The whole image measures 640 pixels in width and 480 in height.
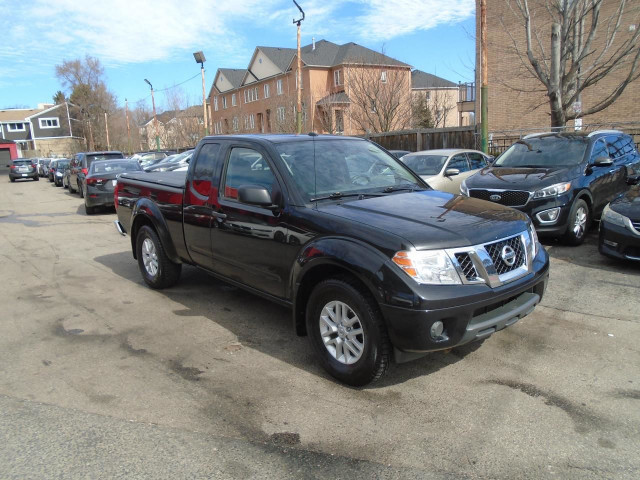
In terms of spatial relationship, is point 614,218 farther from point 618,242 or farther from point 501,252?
point 501,252

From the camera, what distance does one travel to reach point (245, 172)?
188 inches

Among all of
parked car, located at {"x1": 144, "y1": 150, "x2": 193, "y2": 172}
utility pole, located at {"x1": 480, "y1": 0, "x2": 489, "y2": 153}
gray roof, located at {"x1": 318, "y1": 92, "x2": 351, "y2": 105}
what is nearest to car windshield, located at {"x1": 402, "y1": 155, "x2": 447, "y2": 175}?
utility pole, located at {"x1": 480, "y1": 0, "x2": 489, "y2": 153}

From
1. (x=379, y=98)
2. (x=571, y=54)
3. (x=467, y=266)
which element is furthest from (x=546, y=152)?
(x=379, y=98)

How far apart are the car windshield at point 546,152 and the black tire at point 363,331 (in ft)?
20.8

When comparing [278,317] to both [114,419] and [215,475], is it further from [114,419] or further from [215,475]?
[215,475]

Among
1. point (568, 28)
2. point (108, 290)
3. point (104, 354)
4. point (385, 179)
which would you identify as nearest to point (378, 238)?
point (385, 179)

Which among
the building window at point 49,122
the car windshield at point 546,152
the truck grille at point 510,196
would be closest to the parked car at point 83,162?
the car windshield at point 546,152

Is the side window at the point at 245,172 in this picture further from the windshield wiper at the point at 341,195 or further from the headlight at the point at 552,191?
the headlight at the point at 552,191

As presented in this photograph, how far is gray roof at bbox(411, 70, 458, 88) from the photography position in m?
52.4

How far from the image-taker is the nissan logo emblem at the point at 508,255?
11.9ft

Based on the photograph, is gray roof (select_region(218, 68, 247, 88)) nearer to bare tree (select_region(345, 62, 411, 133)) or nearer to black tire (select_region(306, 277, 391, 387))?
bare tree (select_region(345, 62, 411, 133))

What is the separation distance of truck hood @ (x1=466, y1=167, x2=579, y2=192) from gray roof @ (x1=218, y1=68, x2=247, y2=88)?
56.0m

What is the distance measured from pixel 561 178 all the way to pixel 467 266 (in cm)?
537

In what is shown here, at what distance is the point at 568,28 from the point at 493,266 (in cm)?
1418
